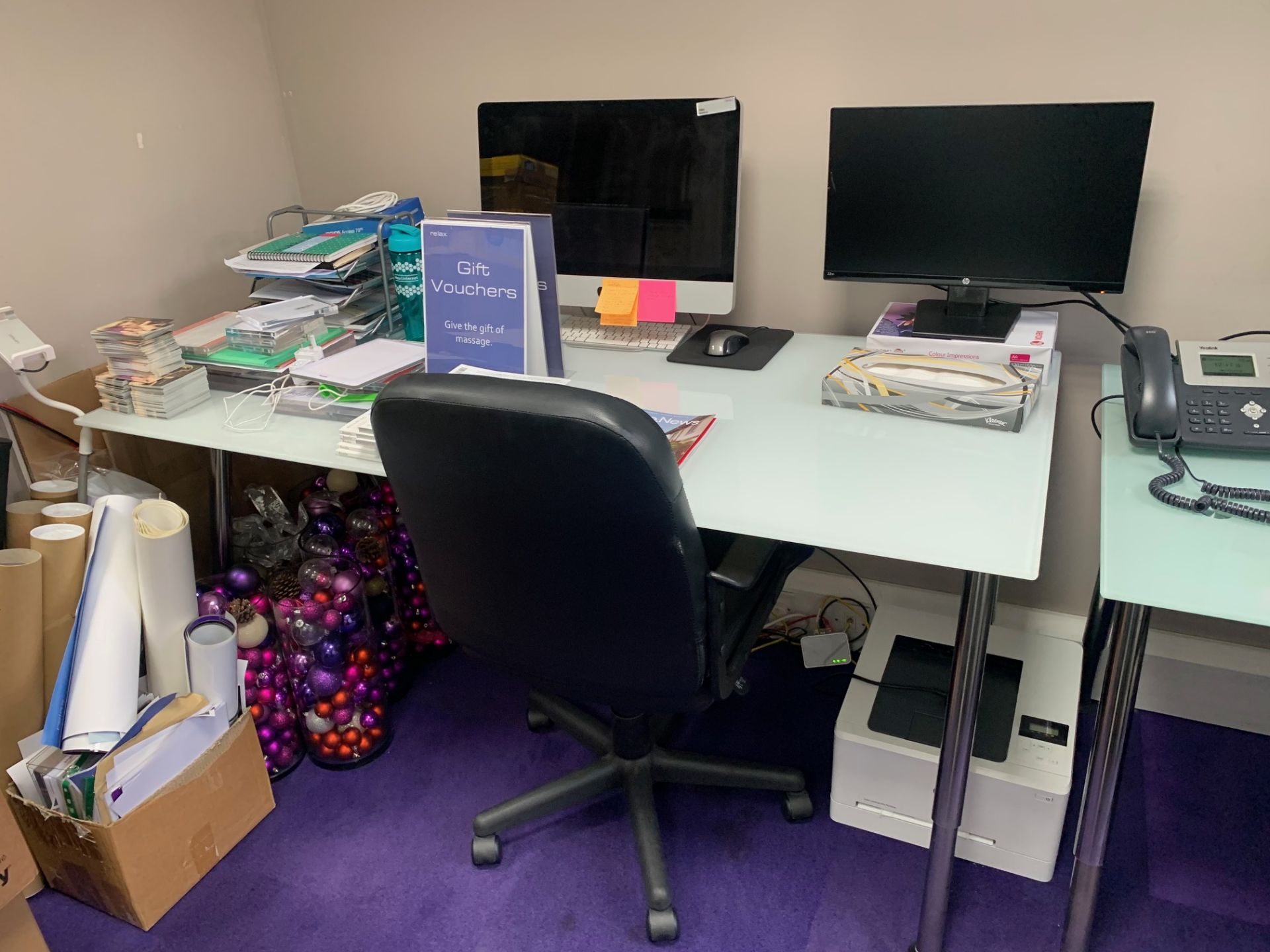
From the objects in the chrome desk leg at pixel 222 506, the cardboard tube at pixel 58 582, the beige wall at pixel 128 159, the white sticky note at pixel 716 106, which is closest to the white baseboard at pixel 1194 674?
the white sticky note at pixel 716 106

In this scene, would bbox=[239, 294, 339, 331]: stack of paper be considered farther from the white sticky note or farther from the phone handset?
the phone handset

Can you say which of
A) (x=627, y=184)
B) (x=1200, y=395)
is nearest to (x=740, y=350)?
(x=627, y=184)

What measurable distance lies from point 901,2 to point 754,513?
1.09m

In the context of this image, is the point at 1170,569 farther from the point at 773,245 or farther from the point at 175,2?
the point at 175,2

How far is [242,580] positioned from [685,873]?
1066mm

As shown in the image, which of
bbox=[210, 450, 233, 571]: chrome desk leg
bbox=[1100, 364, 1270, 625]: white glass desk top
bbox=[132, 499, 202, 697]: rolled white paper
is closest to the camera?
bbox=[1100, 364, 1270, 625]: white glass desk top

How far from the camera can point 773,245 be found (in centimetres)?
194

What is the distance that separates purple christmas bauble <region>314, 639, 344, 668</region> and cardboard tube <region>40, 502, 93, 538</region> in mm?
468

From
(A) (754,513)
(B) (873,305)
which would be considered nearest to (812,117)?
(B) (873,305)

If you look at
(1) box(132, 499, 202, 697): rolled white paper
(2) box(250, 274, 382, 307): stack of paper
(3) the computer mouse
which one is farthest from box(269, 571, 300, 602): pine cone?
(3) the computer mouse

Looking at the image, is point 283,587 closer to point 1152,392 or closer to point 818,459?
point 818,459

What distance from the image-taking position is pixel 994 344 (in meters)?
1.56

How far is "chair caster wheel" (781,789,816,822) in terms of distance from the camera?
5.51 ft

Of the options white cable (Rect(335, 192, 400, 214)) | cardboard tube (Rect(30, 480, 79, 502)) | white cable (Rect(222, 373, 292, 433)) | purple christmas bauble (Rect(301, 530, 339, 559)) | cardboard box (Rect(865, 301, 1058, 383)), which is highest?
white cable (Rect(335, 192, 400, 214))
